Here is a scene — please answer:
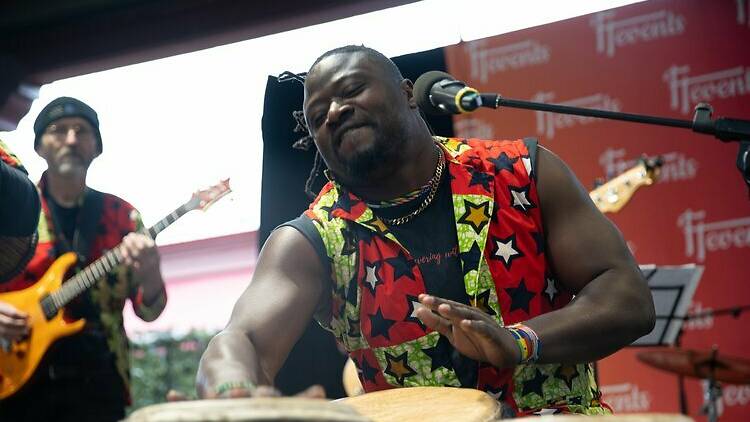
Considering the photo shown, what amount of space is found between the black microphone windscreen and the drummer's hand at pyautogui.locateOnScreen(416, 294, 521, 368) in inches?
21.2

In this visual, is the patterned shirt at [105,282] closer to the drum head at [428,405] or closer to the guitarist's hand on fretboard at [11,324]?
the guitarist's hand on fretboard at [11,324]

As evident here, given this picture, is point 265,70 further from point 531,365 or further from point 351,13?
point 531,365

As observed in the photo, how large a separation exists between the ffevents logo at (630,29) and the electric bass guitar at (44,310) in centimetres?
291

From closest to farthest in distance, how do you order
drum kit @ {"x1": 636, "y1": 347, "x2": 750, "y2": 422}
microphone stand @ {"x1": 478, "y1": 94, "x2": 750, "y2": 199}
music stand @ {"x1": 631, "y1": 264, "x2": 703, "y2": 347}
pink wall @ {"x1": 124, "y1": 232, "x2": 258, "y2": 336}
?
microphone stand @ {"x1": 478, "y1": 94, "x2": 750, "y2": 199} → pink wall @ {"x1": 124, "y1": 232, "x2": 258, "y2": 336} → music stand @ {"x1": 631, "y1": 264, "x2": 703, "y2": 347} → drum kit @ {"x1": 636, "y1": 347, "x2": 750, "y2": 422}

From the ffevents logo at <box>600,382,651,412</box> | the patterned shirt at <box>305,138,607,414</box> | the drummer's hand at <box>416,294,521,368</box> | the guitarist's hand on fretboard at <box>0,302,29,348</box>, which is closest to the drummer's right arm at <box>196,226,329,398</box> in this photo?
the patterned shirt at <box>305,138,607,414</box>

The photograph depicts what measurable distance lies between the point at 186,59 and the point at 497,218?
2.36 meters

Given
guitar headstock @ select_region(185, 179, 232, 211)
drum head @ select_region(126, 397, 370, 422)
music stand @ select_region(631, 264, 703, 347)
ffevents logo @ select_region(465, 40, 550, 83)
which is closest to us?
drum head @ select_region(126, 397, 370, 422)

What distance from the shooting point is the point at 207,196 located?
369 cm

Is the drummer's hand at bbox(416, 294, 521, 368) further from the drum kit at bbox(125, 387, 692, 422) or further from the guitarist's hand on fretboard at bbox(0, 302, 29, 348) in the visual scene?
the guitarist's hand on fretboard at bbox(0, 302, 29, 348)

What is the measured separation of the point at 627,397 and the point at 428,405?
12.7ft

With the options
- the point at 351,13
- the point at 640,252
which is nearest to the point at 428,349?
the point at 351,13

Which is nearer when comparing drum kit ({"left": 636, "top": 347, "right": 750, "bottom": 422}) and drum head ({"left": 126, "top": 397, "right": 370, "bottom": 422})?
drum head ({"left": 126, "top": 397, "right": 370, "bottom": 422})

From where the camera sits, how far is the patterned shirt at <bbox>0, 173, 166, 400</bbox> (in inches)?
138

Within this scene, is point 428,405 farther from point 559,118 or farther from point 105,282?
point 559,118
